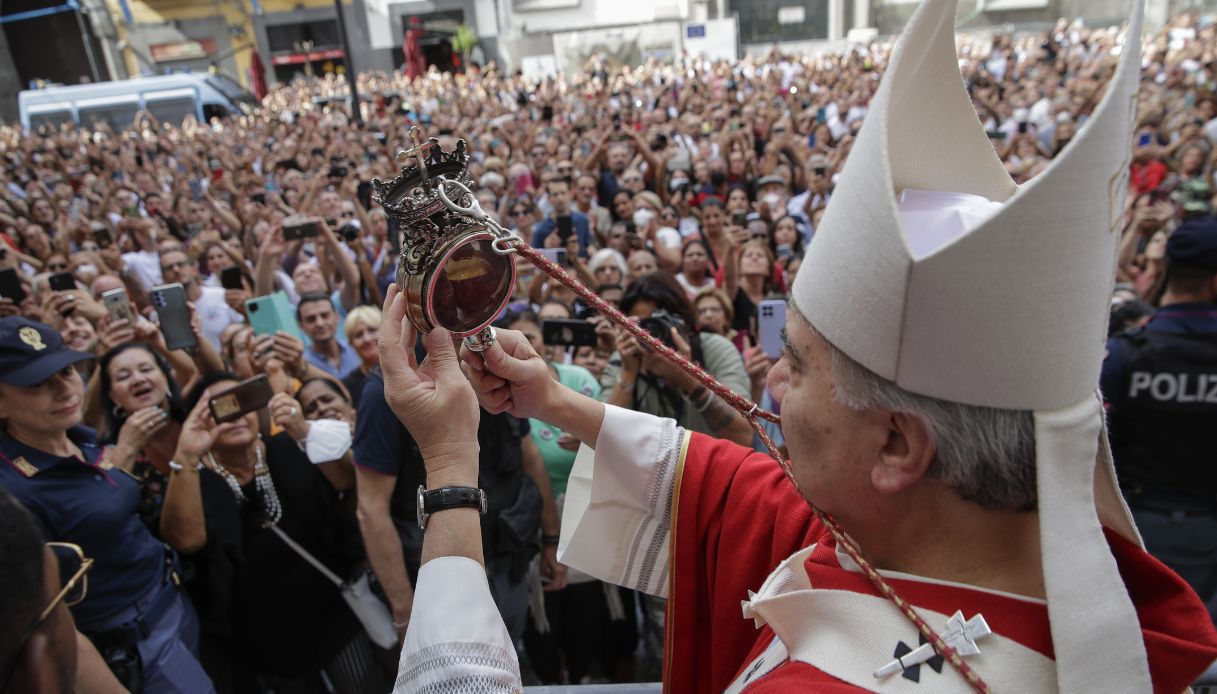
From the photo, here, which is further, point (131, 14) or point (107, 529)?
point (131, 14)

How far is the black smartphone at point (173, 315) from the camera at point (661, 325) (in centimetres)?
235

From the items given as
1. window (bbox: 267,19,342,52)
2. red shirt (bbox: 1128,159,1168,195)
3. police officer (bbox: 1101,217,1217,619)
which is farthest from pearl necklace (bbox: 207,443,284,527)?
window (bbox: 267,19,342,52)

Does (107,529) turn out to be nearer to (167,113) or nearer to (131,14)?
(167,113)

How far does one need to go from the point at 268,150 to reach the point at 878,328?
1565 centimetres

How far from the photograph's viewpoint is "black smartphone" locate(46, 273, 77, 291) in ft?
15.1

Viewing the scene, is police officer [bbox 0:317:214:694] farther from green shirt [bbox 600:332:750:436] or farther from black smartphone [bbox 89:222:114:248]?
black smartphone [bbox 89:222:114:248]

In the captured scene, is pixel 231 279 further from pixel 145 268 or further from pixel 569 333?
pixel 569 333

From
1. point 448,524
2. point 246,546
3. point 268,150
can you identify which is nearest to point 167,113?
point 268,150

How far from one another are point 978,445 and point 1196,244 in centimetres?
256

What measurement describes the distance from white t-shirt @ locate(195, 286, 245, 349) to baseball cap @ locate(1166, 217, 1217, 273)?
5268 millimetres

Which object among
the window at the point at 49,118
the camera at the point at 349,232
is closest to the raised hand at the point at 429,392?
the camera at the point at 349,232

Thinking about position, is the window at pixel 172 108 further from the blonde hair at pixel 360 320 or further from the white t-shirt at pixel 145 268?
the blonde hair at pixel 360 320

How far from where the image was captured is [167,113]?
2097 cm

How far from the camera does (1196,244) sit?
2775 mm
